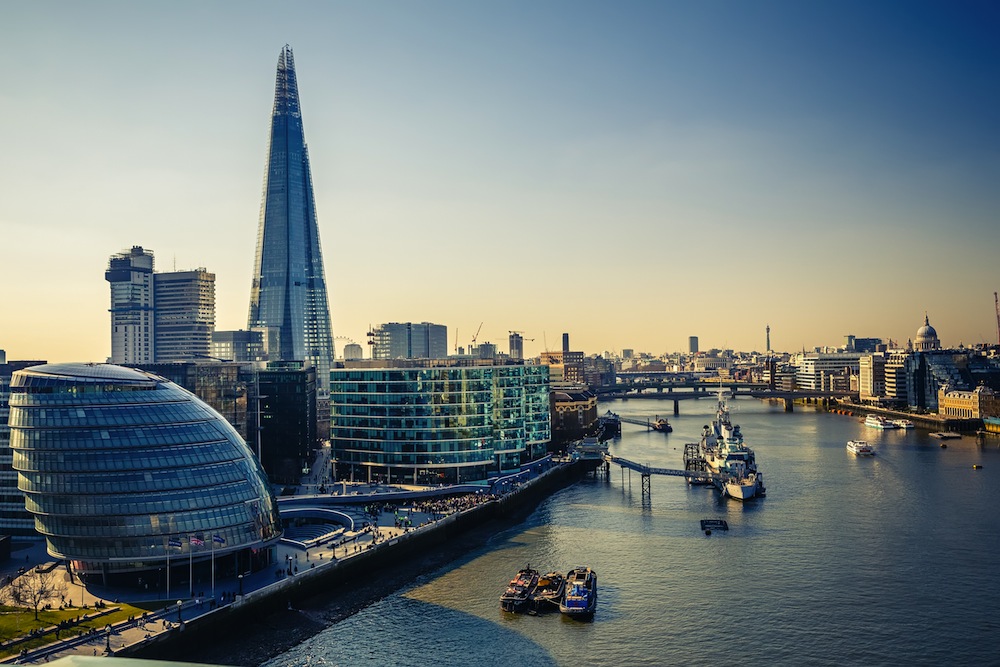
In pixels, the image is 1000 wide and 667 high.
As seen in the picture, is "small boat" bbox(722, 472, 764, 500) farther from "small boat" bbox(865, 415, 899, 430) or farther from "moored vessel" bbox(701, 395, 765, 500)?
"small boat" bbox(865, 415, 899, 430)

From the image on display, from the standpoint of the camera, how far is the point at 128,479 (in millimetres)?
55625

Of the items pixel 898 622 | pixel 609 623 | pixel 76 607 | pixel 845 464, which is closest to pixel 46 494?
pixel 76 607

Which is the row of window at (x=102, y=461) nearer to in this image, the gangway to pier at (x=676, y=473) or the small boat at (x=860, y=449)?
the gangway to pier at (x=676, y=473)

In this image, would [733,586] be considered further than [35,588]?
Yes

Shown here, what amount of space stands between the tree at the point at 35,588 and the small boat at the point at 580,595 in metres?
30.3

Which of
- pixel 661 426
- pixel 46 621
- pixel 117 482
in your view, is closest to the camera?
pixel 46 621

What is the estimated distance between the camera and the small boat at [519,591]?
5412cm

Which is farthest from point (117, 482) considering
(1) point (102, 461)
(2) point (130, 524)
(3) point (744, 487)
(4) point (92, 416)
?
(3) point (744, 487)

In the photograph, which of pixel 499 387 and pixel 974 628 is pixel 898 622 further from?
pixel 499 387

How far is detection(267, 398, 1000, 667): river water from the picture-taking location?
46.6 m

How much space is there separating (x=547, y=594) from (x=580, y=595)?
272 centimetres

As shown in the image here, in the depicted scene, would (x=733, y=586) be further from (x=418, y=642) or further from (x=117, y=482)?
(x=117, y=482)

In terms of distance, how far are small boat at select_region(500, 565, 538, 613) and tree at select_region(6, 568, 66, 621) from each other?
88.7 feet

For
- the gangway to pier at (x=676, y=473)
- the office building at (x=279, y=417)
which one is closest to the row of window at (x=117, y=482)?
the office building at (x=279, y=417)
